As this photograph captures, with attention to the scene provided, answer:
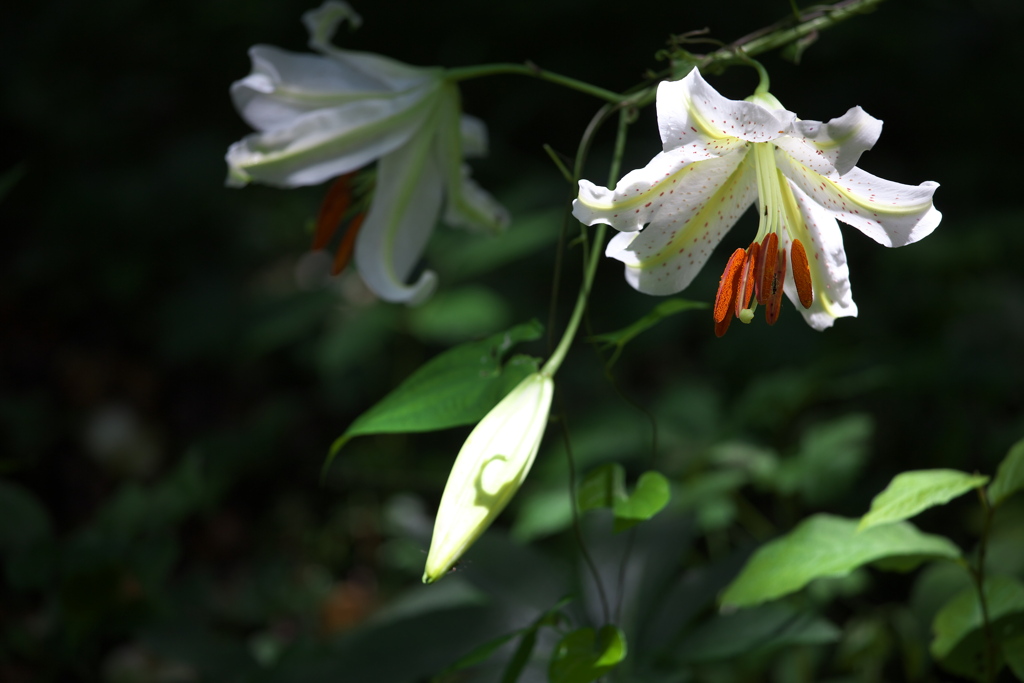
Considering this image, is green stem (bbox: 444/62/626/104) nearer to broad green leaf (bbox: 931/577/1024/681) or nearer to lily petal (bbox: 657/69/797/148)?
lily petal (bbox: 657/69/797/148)

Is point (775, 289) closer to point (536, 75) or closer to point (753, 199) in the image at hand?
point (753, 199)

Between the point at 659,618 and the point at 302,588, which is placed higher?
the point at 659,618

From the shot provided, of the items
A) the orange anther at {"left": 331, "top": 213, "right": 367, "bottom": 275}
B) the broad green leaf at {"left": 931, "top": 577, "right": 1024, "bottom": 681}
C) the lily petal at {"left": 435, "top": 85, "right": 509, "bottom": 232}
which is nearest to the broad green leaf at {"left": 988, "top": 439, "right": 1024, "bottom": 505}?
the broad green leaf at {"left": 931, "top": 577, "right": 1024, "bottom": 681}

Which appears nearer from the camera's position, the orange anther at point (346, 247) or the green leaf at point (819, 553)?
the green leaf at point (819, 553)

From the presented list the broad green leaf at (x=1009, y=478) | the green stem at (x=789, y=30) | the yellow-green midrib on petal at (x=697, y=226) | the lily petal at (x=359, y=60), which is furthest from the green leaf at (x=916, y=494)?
the lily petal at (x=359, y=60)

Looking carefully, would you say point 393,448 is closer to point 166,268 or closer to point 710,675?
point 710,675

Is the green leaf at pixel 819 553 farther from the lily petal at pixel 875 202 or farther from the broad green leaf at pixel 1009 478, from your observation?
the lily petal at pixel 875 202

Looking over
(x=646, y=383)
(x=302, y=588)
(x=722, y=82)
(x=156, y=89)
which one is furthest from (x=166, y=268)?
(x=722, y=82)
